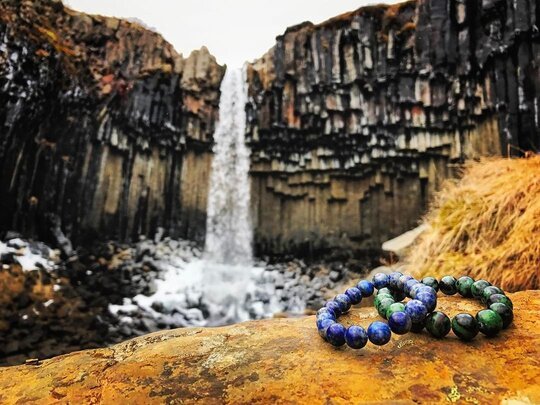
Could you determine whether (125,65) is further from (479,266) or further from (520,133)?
(479,266)

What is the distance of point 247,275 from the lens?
12.7 metres

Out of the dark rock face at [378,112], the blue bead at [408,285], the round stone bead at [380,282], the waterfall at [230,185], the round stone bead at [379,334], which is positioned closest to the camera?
the round stone bead at [379,334]

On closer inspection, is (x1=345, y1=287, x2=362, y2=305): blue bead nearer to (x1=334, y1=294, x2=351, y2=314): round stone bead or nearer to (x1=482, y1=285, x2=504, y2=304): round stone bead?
(x1=334, y1=294, x2=351, y2=314): round stone bead

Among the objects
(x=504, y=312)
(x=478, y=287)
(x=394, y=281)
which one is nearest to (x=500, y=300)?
(x=504, y=312)

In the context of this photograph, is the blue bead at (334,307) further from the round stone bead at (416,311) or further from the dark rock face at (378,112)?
the dark rock face at (378,112)

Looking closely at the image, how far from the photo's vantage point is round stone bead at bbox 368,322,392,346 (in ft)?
4.65

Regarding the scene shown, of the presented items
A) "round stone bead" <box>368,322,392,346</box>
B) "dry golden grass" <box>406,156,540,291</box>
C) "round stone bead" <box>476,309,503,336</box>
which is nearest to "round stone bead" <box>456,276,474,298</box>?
"round stone bead" <box>476,309,503,336</box>

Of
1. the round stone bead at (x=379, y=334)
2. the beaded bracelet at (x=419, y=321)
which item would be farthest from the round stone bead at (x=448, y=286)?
the round stone bead at (x=379, y=334)

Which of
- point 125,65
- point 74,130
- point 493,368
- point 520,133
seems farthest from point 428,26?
point 493,368

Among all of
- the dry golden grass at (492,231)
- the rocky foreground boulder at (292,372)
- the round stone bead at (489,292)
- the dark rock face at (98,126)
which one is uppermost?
the dark rock face at (98,126)

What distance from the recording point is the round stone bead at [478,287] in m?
1.83

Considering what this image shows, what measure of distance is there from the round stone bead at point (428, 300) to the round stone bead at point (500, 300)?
300mm

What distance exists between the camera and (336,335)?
4.93ft

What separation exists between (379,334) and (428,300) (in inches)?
11.2
